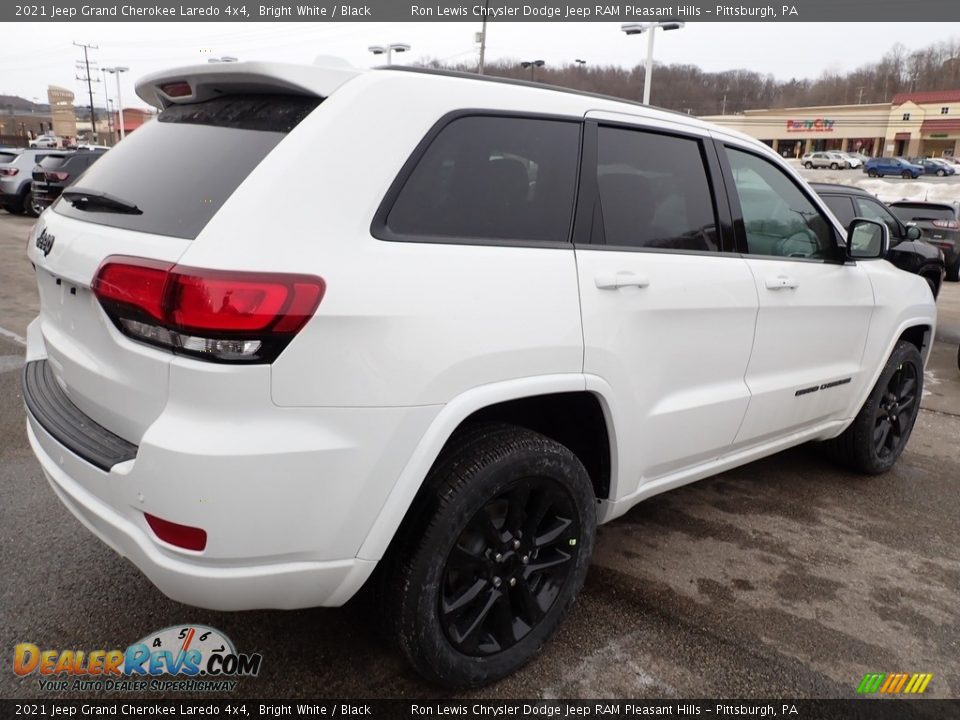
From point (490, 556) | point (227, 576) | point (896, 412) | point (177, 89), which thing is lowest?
point (896, 412)

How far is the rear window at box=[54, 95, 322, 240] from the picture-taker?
1950 mm

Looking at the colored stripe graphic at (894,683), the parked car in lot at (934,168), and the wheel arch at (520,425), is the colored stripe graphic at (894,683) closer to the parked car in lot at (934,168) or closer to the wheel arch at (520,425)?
the wheel arch at (520,425)

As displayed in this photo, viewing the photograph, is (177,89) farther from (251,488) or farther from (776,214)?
(776,214)

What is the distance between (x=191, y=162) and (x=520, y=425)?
Result: 1359 millimetres

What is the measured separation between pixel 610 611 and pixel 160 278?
6.68 ft

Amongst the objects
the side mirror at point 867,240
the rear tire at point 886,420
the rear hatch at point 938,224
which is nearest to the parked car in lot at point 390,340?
the side mirror at point 867,240

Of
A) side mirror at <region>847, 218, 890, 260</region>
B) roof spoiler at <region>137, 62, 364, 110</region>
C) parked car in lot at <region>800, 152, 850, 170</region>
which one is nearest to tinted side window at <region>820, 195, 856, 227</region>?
side mirror at <region>847, 218, 890, 260</region>

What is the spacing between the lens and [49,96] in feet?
326

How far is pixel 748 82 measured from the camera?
5500 cm

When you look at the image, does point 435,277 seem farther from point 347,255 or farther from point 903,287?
point 903,287

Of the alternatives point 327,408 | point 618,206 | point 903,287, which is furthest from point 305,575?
point 903,287

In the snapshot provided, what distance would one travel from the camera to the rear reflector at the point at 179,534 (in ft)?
5.83

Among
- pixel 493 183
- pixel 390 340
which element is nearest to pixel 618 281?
pixel 493 183

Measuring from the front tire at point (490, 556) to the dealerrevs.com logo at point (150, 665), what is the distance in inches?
27.7
